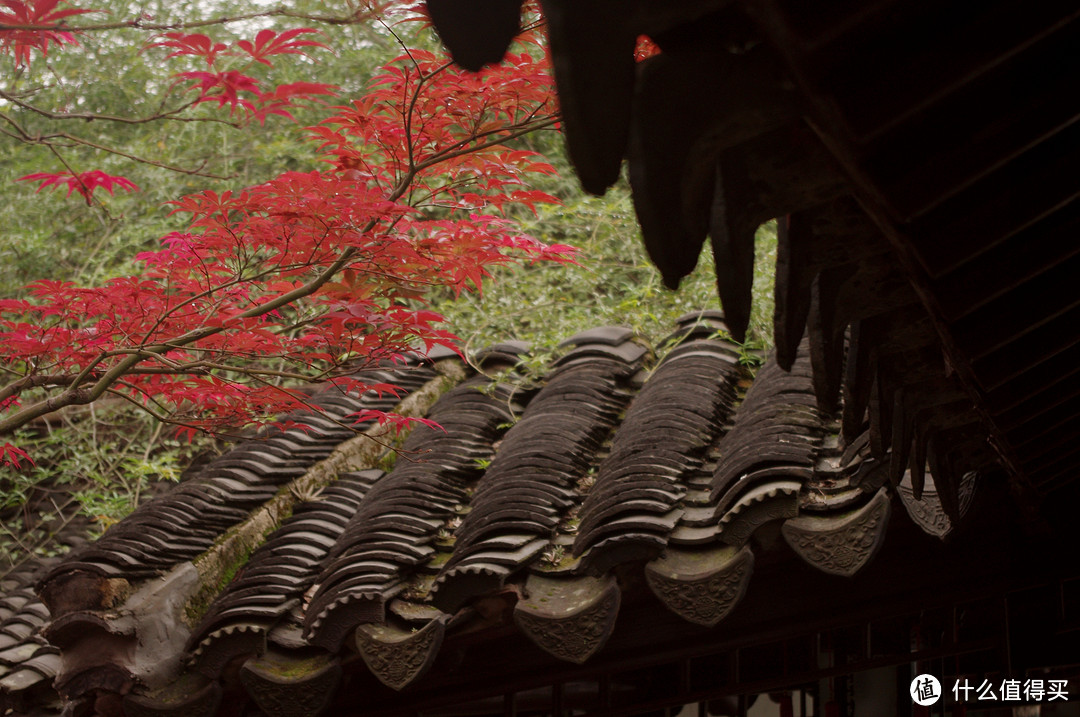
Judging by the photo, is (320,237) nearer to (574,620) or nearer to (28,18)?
(28,18)

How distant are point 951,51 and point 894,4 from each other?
0.35ft

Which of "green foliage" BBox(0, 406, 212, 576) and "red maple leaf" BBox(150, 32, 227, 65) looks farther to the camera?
"green foliage" BBox(0, 406, 212, 576)

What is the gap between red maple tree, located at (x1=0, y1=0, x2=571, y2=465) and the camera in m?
3.14

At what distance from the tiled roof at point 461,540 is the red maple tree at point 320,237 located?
0.47 metres

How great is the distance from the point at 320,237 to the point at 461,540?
1260 mm

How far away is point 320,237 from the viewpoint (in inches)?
129

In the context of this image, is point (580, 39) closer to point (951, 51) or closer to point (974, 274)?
point (951, 51)

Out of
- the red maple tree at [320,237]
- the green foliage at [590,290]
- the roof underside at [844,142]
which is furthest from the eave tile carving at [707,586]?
the green foliage at [590,290]

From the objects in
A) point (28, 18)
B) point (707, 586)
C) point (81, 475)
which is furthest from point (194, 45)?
point (81, 475)

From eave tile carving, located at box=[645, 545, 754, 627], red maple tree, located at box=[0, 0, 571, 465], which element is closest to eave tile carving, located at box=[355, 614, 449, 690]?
eave tile carving, located at box=[645, 545, 754, 627]

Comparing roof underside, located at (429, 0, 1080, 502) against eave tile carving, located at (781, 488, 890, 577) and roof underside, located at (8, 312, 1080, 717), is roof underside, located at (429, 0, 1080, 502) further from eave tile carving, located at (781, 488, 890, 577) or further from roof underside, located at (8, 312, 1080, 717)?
eave tile carving, located at (781, 488, 890, 577)

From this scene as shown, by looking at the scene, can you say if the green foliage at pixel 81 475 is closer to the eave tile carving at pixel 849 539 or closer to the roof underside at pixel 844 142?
the eave tile carving at pixel 849 539

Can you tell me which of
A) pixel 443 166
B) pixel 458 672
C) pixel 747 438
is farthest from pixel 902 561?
pixel 443 166

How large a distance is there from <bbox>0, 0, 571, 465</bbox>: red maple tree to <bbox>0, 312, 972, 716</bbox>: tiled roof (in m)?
0.47
